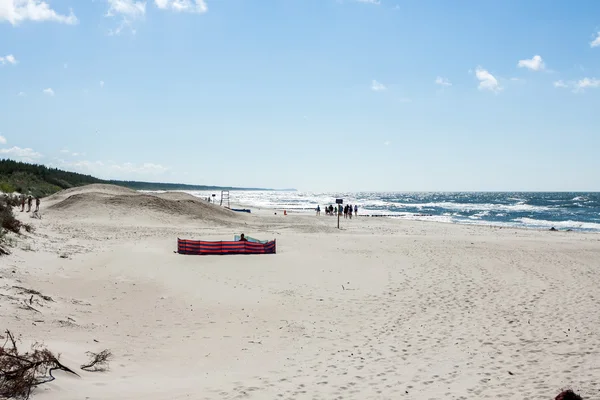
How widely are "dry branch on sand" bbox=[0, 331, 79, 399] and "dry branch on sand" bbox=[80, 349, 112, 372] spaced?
0.77 m

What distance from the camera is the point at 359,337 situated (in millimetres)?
9969

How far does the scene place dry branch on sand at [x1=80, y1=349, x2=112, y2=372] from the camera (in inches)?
271

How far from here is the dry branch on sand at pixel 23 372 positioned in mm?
5164

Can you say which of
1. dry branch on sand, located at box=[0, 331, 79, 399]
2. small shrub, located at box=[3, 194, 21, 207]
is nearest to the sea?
small shrub, located at box=[3, 194, 21, 207]

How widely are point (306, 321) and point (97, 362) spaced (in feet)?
17.8

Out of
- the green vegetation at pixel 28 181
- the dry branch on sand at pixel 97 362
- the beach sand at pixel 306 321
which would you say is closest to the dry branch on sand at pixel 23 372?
the beach sand at pixel 306 321

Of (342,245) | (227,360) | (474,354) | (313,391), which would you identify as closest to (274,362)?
(227,360)

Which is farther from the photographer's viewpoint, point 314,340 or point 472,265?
point 472,265

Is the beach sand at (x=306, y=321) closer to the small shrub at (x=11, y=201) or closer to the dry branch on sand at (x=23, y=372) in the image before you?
the dry branch on sand at (x=23, y=372)

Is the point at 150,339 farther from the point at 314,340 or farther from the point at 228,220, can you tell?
the point at 228,220

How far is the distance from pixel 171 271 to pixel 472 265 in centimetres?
1304

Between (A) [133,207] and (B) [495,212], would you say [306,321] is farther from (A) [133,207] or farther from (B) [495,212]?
(B) [495,212]

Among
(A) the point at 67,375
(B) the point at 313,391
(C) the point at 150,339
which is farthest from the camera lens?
(C) the point at 150,339

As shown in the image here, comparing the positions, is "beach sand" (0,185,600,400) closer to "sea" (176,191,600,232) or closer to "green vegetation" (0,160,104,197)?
"sea" (176,191,600,232)
